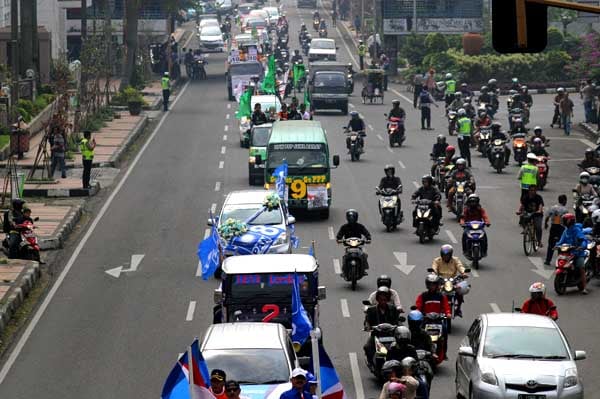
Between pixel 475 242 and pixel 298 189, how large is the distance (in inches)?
277

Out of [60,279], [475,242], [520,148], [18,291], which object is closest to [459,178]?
[475,242]

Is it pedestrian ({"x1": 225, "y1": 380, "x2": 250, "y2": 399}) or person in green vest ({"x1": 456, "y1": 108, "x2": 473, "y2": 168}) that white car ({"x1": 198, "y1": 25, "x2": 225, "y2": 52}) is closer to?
person in green vest ({"x1": 456, "y1": 108, "x2": 473, "y2": 168})

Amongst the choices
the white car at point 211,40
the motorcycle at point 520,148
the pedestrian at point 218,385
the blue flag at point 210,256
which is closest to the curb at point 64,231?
the blue flag at point 210,256

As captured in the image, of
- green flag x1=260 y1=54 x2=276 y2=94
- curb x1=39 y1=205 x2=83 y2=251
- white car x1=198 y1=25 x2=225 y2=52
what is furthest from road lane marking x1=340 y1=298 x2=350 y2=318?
white car x1=198 y1=25 x2=225 y2=52

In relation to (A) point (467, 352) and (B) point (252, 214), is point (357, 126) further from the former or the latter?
(A) point (467, 352)

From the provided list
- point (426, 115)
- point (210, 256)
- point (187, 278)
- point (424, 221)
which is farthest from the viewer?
point (426, 115)

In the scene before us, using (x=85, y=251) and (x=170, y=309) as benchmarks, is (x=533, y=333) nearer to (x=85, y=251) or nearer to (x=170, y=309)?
(x=170, y=309)

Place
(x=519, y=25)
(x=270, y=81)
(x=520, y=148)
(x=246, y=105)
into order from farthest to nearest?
(x=270, y=81) < (x=246, y=105) < (x=520, y=148) < (x=519, y=25)

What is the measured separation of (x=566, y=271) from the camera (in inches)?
1137

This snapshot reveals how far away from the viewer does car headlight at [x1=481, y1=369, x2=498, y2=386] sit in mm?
19531

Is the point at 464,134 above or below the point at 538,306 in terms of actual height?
above

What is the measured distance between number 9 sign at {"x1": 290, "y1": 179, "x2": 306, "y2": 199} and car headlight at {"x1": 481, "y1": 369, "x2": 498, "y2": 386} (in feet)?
59.2

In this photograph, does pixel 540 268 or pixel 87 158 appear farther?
pixel 87 158

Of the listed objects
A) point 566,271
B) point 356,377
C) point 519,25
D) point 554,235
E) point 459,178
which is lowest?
point 356,377
